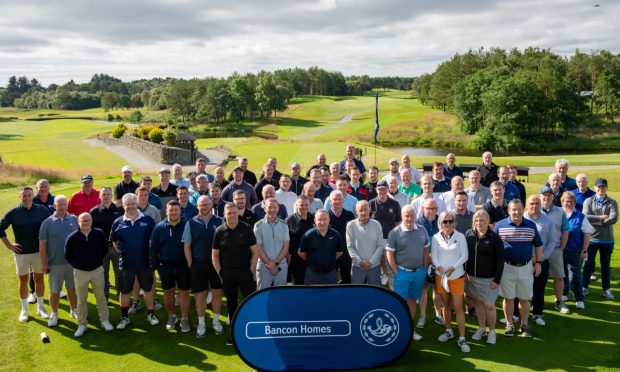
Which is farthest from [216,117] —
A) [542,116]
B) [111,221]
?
[111,221]

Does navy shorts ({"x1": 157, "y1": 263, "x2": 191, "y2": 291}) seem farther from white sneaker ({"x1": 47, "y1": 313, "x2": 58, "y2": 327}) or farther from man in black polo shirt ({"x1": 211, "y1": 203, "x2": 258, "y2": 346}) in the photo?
white sneaker ({"x1": 47, "y1": 313, "x2": 58, "y2": 327})

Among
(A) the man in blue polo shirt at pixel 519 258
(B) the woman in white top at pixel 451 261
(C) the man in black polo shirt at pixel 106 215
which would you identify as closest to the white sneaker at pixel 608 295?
(A) the man in blue polo shirt at pixel 519 258

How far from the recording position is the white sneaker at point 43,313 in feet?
23.8

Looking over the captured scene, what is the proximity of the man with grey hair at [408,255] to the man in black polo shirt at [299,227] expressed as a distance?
1265 mm

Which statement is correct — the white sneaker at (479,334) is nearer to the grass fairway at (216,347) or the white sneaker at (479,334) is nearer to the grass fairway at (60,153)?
the grass fairway at (216,347)

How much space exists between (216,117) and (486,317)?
84.9m

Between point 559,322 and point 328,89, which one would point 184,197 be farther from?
point 328,89

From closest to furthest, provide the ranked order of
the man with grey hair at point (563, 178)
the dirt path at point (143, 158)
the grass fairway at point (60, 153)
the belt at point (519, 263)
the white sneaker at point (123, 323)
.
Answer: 1. the belt at point (519, 263)
2. the white sneaker at point (123, 323)
3. the man with grey hair at point (563, 178)
4. the dirt path at point (143, 158)
5. the grass fairway at point (60, 153)

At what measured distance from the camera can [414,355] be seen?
5895 mm

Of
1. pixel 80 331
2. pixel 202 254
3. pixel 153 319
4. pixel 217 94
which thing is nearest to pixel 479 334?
pixel 202 254

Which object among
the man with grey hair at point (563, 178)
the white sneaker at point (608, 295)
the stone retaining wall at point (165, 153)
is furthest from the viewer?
the stone retaining wall at point (165, 153)

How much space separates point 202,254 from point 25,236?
3048mm

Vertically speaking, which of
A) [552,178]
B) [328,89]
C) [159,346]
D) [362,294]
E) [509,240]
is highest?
[328,89]

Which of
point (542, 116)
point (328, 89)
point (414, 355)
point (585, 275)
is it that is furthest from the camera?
point (328, 89)
